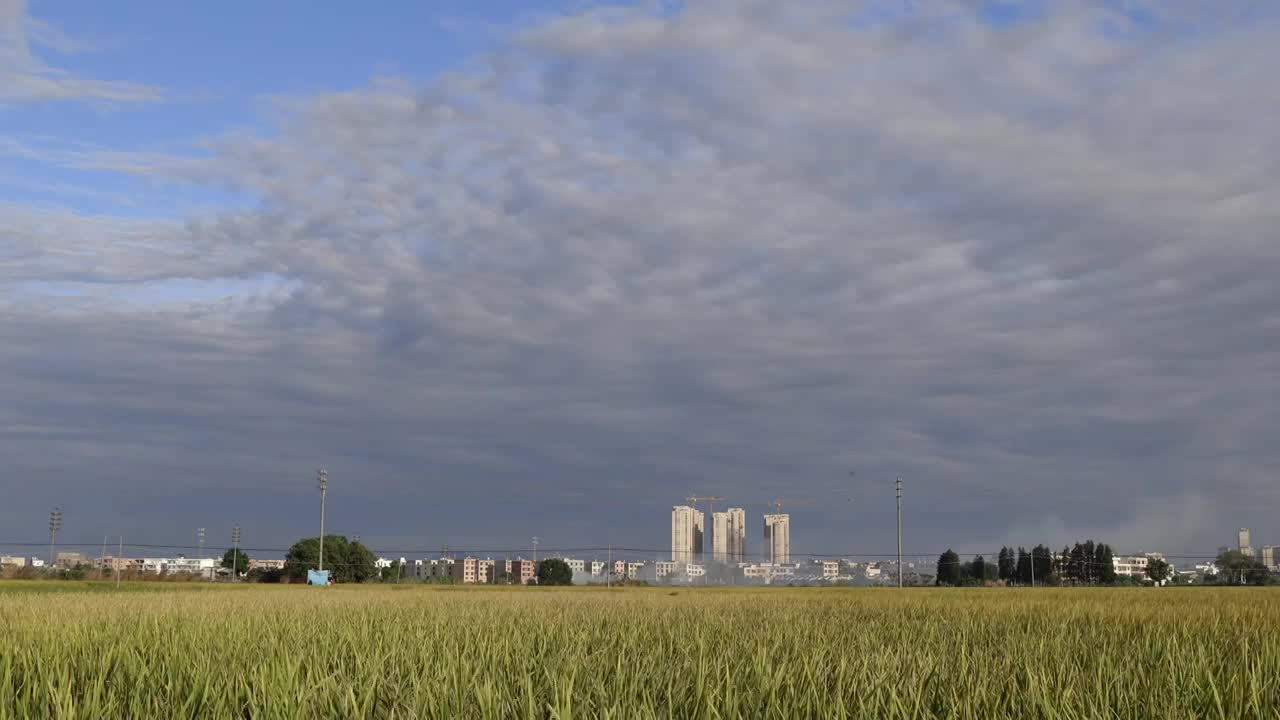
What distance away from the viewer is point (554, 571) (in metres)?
89.0

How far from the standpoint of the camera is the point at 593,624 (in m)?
11.7

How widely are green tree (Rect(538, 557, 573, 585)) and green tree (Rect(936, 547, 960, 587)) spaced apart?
28446 mm

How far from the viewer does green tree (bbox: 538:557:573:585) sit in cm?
8671

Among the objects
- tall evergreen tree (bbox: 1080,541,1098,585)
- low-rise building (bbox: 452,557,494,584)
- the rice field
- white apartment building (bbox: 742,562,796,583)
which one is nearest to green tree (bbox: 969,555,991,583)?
white apartment building (bbox: 742,562,796,583)

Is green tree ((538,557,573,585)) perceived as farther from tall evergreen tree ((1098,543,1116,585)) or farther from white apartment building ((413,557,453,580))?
tall evergreen tree ((1098,543,1116,585))

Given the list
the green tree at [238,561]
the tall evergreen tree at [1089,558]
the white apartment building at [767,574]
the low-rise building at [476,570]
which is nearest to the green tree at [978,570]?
the white apartment building at [767,574]

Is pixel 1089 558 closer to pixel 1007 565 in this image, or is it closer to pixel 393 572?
pixel 1007 565

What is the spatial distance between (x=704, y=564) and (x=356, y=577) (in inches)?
1243

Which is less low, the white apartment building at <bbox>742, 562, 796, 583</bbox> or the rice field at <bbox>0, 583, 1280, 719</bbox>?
the rice field at <bbox>0, 583, 1280, 719</bbox>

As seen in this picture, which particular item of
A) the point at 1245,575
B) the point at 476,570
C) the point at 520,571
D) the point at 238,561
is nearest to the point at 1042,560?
the point at 1245,575

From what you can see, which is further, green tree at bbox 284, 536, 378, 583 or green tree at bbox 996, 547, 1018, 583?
green tree at bbox 996, 547, 1018, 583

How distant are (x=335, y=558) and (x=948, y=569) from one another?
154 feet

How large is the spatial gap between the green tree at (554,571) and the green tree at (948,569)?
28.4 meters

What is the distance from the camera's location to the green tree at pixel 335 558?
81062mm
